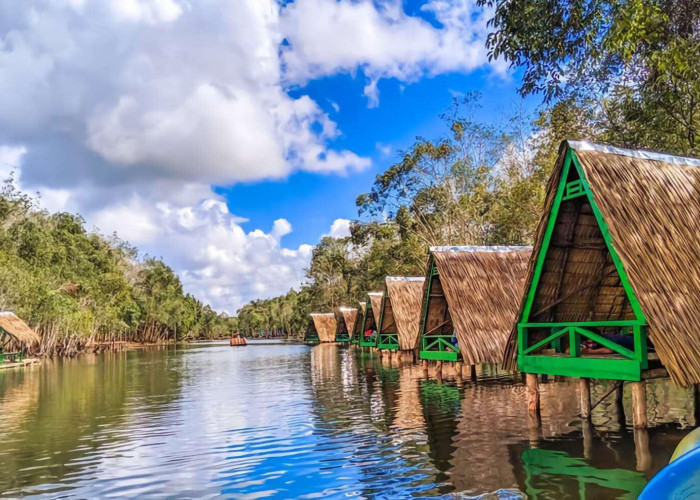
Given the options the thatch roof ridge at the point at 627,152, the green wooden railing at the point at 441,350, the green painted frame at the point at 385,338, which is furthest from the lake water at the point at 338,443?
the green painted frame at the point at 385,338

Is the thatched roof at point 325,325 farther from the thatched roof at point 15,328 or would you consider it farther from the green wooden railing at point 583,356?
the green wooden railing at point 583,356

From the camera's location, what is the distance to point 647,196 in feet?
27.0

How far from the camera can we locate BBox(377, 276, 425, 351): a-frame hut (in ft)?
68.8

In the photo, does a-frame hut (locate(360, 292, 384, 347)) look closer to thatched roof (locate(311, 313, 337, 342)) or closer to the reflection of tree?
the reflection of tree

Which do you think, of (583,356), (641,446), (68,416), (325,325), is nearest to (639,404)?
(641,446)

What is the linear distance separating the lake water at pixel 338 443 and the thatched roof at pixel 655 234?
5.19 feet

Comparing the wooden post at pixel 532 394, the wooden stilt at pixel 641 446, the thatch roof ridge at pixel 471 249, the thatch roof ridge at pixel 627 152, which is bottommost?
the wooden stilt at pixel 641 446

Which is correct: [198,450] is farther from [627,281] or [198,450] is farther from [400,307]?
[400,307]

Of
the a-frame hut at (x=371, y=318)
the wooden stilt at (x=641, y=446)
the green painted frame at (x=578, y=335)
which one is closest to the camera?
the wooden stilt at (x=641, y=446)

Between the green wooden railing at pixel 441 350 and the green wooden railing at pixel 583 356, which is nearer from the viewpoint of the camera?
the green wooden railing at pixel 583 356

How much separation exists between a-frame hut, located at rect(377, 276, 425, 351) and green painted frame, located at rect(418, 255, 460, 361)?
3663 millimetres

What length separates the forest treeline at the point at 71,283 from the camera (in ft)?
117

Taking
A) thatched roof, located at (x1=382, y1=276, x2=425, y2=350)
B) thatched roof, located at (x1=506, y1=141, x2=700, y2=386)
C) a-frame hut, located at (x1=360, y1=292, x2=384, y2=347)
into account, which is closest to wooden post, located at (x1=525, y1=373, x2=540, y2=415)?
thatched roof, located at (x1=506, y1=141, x2=700, y2=386)

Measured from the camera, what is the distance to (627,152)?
8.73 m
